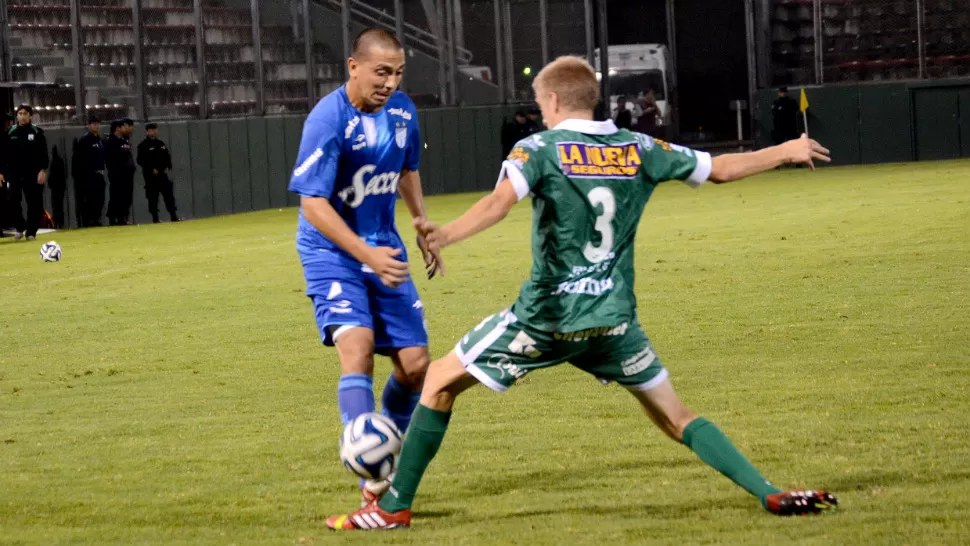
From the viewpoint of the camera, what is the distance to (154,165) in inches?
1144

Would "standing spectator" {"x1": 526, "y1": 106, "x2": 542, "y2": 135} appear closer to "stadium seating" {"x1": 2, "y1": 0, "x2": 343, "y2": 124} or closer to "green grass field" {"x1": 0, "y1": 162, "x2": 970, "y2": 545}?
"stadium seating" {"x1": 2, "y1": 0, "x2": 343, "y2": 124}

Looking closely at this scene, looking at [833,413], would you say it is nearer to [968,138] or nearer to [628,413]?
[628,413]

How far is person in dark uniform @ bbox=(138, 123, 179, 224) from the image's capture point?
28.9 metres

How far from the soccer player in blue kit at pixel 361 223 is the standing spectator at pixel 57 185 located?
23.6 meters

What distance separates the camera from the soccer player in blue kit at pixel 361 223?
5766mm

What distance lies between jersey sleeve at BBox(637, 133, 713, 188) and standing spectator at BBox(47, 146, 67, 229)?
2457 centimetres

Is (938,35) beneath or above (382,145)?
above

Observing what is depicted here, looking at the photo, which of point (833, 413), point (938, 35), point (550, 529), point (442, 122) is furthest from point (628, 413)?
point (938, 35)

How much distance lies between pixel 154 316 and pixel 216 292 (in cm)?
178

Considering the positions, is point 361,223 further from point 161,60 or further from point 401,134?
point 161,60

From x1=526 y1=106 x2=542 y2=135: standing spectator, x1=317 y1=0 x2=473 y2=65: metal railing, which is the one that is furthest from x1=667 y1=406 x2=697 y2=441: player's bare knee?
x1=317 y1=0 x2=473 y2=65: metal railing

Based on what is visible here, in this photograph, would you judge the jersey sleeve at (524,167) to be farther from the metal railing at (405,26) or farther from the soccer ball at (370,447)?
the metal railing at (405,26)

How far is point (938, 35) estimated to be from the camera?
37438mm

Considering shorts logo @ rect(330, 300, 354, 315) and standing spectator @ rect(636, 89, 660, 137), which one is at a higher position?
standing spectator @ rect(636, 89, 660, 137)
